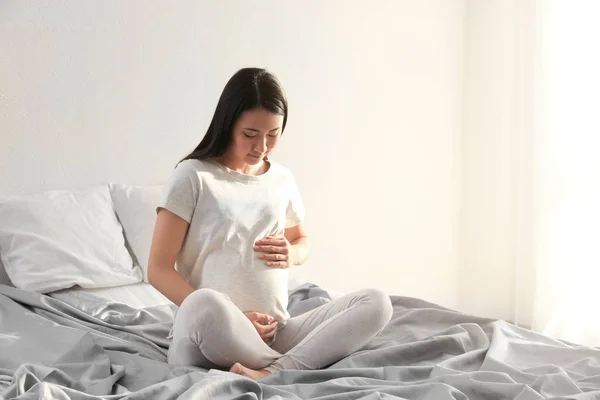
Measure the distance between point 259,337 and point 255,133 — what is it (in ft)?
1.64

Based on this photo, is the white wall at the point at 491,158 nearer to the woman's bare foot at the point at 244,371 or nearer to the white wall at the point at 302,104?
the white wall at the point at 302,104

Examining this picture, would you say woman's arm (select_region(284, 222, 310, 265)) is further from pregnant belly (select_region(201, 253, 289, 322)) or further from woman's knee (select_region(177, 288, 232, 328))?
woman's knee (select_region(177, 288, 232, 328))

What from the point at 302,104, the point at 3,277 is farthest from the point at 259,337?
the point at 302,104

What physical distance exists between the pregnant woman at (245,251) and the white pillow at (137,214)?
84cm

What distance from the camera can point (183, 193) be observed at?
2.04 m

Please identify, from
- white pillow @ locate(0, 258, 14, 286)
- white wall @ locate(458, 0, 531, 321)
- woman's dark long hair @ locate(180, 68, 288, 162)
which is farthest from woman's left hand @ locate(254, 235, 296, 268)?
white wall @ locate(458, 0, 531, 321)

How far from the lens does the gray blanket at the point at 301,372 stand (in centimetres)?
162

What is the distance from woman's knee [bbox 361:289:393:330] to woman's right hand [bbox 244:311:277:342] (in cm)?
24

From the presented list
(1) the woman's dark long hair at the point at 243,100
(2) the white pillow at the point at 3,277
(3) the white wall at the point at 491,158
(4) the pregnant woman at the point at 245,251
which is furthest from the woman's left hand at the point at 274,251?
(3) the white wall at the point at 491,158

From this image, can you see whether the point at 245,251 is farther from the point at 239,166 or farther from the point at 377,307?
the point at 377,307

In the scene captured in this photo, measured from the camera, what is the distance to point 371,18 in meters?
3.78

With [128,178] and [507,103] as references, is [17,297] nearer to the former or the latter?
[128,178]

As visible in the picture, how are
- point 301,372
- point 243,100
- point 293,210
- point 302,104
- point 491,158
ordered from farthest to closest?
point 491,158 → point 302,104 → point 293,210 → point 243,100 → point 301,372

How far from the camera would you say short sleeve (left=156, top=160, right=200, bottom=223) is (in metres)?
2.02
